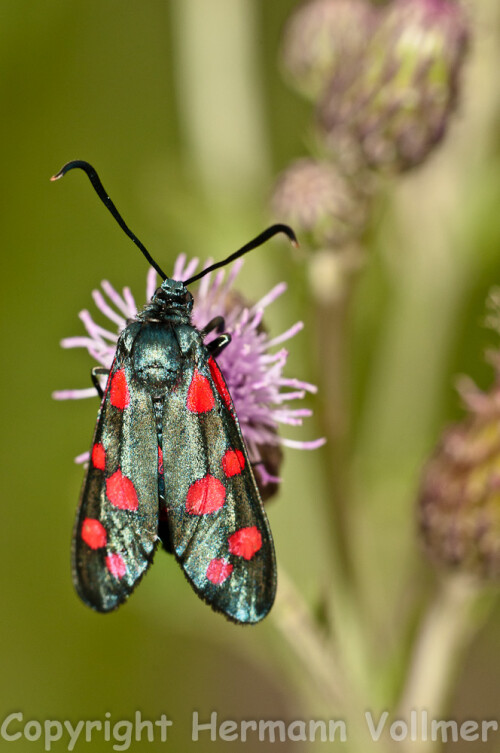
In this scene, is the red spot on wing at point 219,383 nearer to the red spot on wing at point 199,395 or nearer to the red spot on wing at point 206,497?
the red spot on wing at point 199,395

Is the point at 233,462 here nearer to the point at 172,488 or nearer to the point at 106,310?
the point at 172,488

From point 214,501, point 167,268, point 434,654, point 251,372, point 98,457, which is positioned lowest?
point 434,654

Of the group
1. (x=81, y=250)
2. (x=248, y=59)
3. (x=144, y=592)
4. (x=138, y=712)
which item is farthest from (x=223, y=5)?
(x=138, y=712)

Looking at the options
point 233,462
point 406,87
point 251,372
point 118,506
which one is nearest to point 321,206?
point 406,87

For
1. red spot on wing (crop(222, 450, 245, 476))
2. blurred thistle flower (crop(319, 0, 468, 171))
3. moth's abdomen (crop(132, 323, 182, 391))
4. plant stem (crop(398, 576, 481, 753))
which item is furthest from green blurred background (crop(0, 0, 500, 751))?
moth's abdomen (crop(132, 323, 182, 391))

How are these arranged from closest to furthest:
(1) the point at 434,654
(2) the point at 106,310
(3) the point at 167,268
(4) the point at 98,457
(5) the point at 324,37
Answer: (4) the point at 98,457, (2) the point at 106,310, (1) the point at 434,654, (5) the point at 324,37, (3) the point at 167,268
